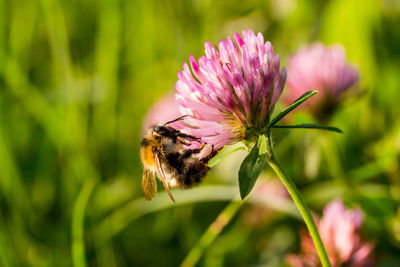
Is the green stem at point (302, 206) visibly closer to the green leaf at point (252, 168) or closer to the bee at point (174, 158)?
the green leaf at point (252, 168)

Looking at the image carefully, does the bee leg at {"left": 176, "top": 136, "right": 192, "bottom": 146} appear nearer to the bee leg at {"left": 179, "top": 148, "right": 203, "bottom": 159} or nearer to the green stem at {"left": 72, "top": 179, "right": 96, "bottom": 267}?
the bee leg at {"left": 179, "top": 148, "right": 203, "bottom": 159}

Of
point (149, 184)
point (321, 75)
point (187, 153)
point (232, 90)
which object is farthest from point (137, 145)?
point (232, 90)

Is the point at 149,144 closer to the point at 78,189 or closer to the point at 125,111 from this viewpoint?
the point at 78,189

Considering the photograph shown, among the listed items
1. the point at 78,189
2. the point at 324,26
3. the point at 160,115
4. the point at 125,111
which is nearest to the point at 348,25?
the point at 324,26

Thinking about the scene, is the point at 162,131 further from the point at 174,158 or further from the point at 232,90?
the point at 232,90

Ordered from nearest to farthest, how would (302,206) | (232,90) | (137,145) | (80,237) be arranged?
(302,206), (232,90), (80,237), (137,145)

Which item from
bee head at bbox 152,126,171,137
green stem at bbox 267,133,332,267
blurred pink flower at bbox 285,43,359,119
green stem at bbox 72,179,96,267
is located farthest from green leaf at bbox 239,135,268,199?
blurred pink flower at bbox 285,43,359,119
